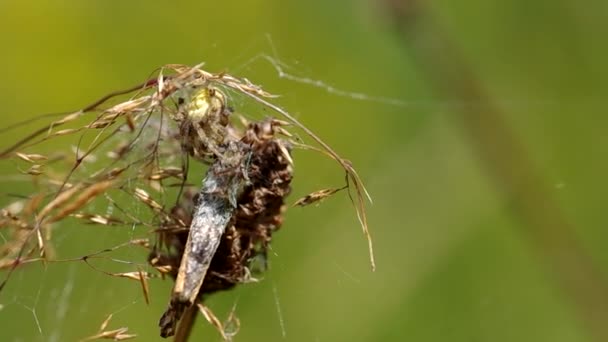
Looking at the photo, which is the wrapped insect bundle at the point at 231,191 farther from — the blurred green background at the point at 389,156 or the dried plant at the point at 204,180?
the blurred green background at the point at 389,156

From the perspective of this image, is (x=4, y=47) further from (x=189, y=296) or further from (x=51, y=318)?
(x=189, y=296)

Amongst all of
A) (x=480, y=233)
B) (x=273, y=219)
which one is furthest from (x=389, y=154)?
(x=273, y=219)

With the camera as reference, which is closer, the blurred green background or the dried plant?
the dried plant

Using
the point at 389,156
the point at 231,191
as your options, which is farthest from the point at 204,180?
the point at 389,156

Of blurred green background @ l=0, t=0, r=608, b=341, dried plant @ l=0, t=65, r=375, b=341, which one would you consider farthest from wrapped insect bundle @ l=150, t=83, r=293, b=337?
blurred green background @ l=0, t=0, r=608, b=341

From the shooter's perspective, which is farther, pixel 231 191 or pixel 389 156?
pixel 389 156

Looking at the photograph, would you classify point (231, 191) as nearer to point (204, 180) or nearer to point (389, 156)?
point (204, 180)

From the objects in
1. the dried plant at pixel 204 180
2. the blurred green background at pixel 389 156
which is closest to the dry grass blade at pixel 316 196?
the dried plant at pixel 204 180

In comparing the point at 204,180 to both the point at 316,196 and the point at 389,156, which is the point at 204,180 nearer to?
the point at 316,196

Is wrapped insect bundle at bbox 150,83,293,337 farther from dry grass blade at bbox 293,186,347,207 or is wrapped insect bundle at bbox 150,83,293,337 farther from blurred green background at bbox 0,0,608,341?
blurred green background at bbox 0,0,608,341

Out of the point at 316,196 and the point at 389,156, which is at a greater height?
the point at 316,196
